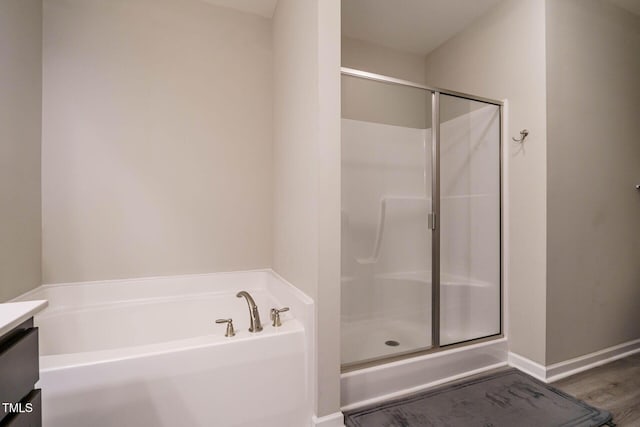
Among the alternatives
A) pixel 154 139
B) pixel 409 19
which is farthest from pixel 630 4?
pixel 154 139

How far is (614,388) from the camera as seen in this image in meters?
1.71

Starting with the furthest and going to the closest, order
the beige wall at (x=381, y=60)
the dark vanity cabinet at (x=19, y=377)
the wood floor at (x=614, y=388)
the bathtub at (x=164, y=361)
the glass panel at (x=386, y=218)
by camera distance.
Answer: the beige wall at (x=381, y=60), the glass panel at (x=386, y=218), the wood floor at (x=614, y=388), the bathtub at (x=164, y=361), the dark vanity cabinet at (x=19, y=377)

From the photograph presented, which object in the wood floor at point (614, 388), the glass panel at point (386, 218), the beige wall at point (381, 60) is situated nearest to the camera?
the wood floor at point (614, 388)

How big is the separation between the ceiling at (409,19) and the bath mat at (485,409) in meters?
2.64

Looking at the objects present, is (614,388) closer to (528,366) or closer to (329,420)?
(528,366)

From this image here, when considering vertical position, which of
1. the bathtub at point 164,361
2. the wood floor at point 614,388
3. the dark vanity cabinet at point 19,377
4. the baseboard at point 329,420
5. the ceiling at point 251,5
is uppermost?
the ceiling at point 251,5

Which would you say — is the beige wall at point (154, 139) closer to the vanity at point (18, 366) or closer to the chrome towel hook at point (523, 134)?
the vanity at point (18, 366)

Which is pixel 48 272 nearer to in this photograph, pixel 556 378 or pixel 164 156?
pixel 164 156

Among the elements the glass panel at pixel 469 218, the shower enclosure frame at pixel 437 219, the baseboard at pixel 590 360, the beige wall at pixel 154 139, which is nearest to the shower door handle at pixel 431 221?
the shower enclosure frame at pixel 437 219

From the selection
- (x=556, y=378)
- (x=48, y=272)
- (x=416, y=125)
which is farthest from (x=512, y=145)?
(x=48, y=272)

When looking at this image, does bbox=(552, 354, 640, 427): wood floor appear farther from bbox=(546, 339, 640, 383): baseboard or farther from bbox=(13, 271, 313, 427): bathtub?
bbox=(13, 271, 313, 427): bathtub

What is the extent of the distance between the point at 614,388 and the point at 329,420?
1.72m

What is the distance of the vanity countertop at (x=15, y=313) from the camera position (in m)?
0.61

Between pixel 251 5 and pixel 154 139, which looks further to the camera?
pixel 251 5
